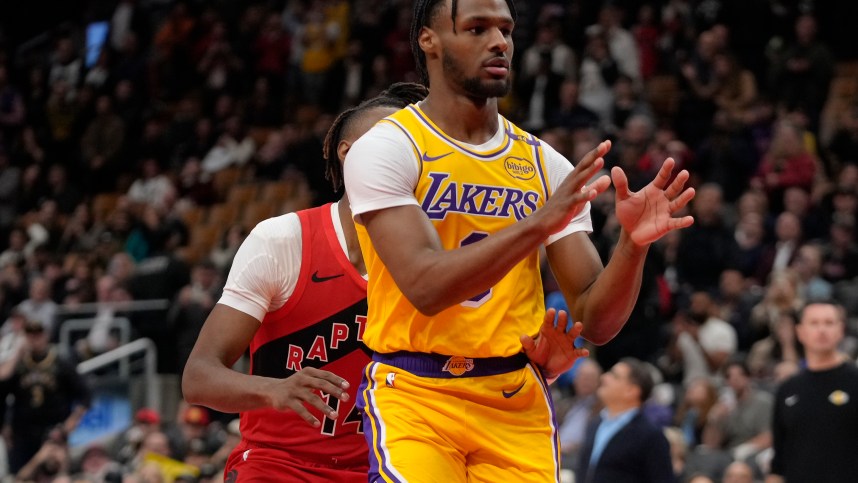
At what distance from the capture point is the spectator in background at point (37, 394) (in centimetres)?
1323

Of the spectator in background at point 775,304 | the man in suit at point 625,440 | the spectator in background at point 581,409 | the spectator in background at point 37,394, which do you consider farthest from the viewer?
the spectator in background at point 37,394

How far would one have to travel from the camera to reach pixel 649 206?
12.5ft

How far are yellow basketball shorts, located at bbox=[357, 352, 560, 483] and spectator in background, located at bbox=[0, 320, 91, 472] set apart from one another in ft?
32.5

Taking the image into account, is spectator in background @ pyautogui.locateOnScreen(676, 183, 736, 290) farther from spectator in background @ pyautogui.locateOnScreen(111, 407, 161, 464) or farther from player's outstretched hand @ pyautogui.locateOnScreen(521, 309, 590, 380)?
player's outstretched hand @ pyautogui.locateOnScreen(521, 309, 590, 380)

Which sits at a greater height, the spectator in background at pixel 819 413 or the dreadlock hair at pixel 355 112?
the dreadlock hair at pixel 355 112

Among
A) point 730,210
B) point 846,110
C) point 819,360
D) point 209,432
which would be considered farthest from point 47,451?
point 846,110

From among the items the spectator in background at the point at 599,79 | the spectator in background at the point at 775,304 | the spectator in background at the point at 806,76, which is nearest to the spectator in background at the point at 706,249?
the spectator in background at the point at 775,304

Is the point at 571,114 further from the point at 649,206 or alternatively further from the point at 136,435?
the point at 649,206

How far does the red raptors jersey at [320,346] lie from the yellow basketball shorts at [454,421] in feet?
2.49

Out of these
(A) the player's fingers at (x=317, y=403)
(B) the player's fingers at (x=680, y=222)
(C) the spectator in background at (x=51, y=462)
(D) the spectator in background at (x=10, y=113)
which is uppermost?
(B) the player's fingers at (x=680, y=222)

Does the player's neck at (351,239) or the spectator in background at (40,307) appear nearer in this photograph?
the player's neck at (351,239)

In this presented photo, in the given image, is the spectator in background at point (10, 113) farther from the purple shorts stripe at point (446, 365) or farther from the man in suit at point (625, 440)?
the purple shorts stripe at point (446, 365)

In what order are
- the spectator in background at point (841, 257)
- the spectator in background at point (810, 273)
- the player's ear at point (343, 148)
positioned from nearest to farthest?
the player's ear at point (343, 148) → the spectator in background at point (810, 273) → the spectator in background at point (841, 257)

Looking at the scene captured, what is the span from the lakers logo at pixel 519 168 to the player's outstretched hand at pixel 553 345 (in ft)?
1.34
